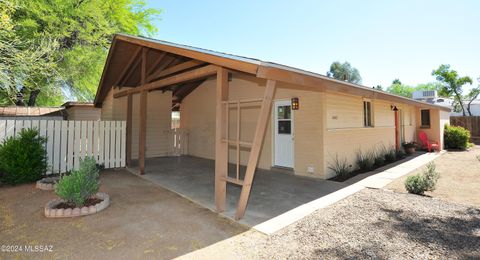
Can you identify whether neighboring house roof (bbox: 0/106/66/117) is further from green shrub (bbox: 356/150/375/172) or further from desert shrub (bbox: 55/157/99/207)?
green shrub (bbox: 356/150/375/172)

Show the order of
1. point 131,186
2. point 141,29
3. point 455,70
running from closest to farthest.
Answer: point 131,186, point 141,29, point 455,70

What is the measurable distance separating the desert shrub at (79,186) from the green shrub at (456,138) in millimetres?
16613

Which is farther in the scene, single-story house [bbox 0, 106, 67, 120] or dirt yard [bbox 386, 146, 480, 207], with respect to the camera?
single-story house [bbox 0, 106, 67, 120]

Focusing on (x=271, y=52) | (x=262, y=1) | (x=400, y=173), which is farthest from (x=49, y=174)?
(x=271, y=52)

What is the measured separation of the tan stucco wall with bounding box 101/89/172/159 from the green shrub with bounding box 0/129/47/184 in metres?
3.92

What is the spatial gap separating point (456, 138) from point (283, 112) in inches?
459

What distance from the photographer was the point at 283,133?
7.36m

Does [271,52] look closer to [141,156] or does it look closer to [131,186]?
[141,156]

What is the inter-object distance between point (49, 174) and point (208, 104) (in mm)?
5928

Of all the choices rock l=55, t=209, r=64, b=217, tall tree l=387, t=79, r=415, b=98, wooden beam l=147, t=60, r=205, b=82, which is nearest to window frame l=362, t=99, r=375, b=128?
wooden beam l=147, t=60, r=205, b=82

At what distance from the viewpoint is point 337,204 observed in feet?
14.1

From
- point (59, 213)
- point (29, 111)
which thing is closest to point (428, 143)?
point (59, 213)

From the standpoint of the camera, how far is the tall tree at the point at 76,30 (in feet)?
35.2

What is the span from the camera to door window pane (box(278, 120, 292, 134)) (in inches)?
283
